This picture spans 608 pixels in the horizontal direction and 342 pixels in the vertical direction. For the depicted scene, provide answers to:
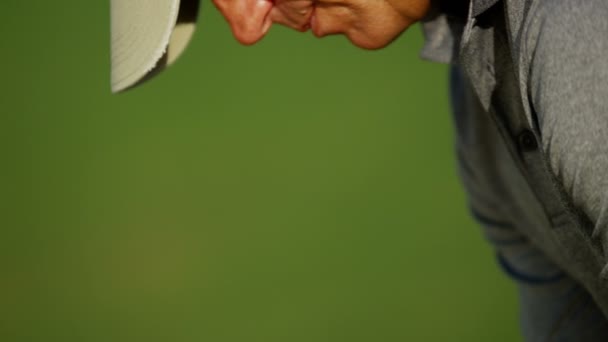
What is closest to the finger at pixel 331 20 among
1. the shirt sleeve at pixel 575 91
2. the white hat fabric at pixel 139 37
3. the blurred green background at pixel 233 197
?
the white hat fabric at pixel 139 37

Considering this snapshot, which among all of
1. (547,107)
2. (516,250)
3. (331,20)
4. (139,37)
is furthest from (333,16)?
(516,250)

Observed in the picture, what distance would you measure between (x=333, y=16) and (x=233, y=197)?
102 cm

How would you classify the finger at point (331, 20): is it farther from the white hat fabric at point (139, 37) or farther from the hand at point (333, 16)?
the white hat fabric at point (139, 37)

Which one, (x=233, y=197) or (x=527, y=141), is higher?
(x=527, y=141)

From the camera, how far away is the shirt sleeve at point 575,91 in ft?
2.07

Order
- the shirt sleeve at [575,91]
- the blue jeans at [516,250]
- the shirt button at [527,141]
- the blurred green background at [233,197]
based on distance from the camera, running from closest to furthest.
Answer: the shirt sleeve at [575,91] → the shirt button at [527,141] → the blue jeans at [516,250] → the blurred green background at [233,197]

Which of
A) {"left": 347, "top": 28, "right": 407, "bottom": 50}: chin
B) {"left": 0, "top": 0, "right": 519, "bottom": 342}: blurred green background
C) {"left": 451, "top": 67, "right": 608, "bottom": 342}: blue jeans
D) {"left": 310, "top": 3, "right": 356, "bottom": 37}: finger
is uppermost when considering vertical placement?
{"left": 310, "top": 3, "right": 356, "bottom": 37}: finger

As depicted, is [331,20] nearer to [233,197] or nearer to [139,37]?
[139,37]

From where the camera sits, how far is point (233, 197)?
185 cm

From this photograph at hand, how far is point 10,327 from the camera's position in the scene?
175 centimetres

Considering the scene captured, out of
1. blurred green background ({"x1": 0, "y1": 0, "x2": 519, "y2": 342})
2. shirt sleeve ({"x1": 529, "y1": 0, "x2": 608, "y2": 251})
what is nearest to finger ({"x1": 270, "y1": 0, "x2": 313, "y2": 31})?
shirt sleeve ({"x1": 529, "y1": 0, "x2": 608, "y2": 251})

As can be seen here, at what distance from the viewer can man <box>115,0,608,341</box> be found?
0.64 meters

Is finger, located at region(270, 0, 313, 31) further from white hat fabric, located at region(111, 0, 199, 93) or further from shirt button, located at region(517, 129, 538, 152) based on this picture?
shirt button, located at region(517, 129, 538, 152)

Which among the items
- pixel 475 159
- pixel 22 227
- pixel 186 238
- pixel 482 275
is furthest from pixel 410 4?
pixel 22 227
